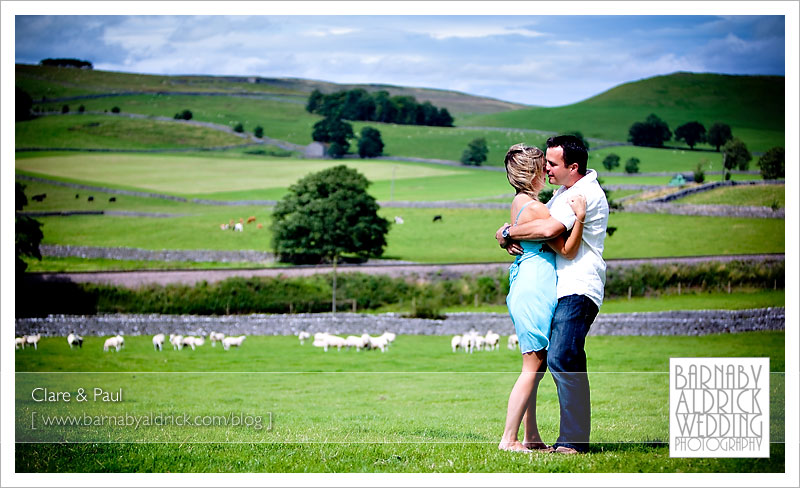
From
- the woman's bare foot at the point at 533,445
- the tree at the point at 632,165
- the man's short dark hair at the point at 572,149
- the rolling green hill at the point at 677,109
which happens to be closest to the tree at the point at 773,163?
the rolling green hill at the point at 677,109

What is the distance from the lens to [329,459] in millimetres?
5578

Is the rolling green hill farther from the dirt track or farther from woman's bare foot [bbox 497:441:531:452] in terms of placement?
woman's bare foot [bbox 497:441:531:452]

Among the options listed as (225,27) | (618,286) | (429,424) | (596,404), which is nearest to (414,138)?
(618,286)

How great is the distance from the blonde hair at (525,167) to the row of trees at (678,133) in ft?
49.8

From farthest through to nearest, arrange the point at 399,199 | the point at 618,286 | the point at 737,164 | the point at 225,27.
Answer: the point at 399,199
the point at 618,286
the point at 737,164
the point at 225,27

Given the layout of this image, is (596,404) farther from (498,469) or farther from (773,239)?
(773,239)

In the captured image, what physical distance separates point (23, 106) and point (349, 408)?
1005 centimetres

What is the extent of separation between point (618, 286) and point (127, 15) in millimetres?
14105

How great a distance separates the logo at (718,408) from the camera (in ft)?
19.0

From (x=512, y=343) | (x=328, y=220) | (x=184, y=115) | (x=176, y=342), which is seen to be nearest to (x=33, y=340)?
(x=176, y=342)

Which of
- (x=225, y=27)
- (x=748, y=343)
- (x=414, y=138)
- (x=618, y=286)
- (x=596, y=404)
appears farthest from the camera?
(x=414, y=138)

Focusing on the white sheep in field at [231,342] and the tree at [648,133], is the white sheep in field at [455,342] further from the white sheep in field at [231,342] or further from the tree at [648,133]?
the tree at [648,133]

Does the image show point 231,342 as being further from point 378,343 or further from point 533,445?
point 533,445

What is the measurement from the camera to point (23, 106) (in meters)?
16.2
